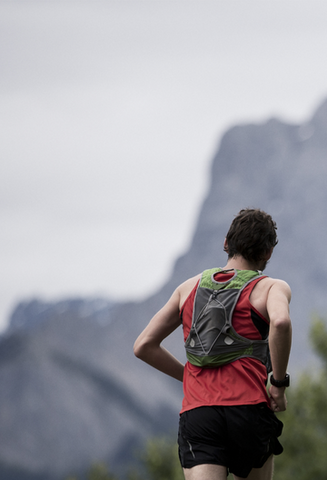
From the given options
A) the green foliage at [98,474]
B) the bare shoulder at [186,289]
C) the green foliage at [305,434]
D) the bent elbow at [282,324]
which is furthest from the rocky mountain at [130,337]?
the bent elbow at [282,324]

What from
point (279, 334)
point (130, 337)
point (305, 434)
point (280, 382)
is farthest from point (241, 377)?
point (130, 337)

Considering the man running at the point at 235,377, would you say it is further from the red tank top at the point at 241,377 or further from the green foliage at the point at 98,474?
the green foliage at the point at 98,474

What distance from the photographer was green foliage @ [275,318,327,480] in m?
20.5

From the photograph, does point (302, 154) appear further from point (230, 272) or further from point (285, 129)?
point (230, 272)

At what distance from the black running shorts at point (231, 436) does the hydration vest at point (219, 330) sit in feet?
0.69

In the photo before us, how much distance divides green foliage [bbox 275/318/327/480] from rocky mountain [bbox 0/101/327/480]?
50801 mm

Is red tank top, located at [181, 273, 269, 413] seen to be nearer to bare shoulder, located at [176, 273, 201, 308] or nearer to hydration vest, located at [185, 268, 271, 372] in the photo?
hydration vest, located at [185, 268, 271, 372]

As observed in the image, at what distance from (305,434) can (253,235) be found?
73.4 feet

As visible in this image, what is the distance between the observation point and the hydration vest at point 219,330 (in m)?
2.73

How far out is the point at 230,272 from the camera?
2867 millimetres

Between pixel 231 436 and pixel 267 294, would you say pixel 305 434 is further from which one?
pixel 267 294

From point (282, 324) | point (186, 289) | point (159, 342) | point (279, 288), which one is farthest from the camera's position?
point (159, 342)

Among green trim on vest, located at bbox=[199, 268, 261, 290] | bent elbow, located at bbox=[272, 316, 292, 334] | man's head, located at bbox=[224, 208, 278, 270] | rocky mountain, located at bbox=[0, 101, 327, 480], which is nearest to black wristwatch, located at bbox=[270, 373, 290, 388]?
bent elbow, located at bbox=[272, 316, 292, 334]

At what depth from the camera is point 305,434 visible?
2344cm
